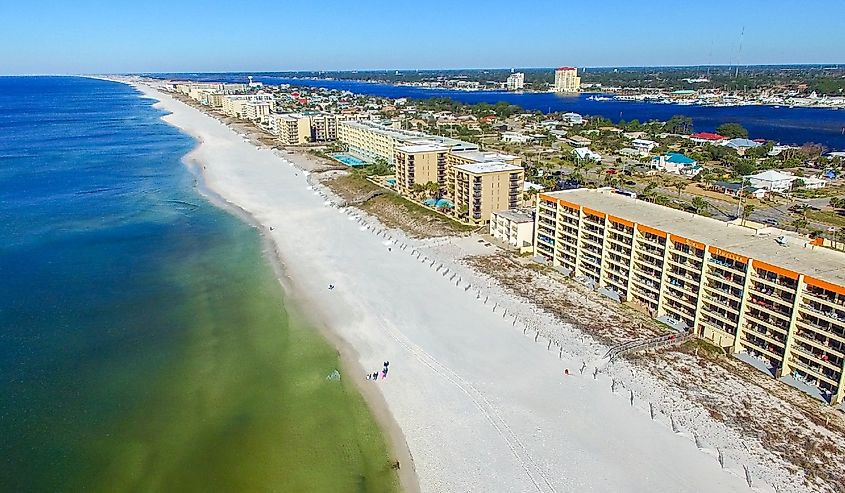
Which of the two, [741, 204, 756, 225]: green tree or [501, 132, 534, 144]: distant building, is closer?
[741, 204, 756, 225]: green tree

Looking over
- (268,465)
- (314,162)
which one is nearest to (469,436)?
(268,465)

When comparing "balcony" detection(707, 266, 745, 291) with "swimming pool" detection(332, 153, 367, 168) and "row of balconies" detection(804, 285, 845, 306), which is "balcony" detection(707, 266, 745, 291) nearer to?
"row of balconies" detection(804, 285, 845, 306)

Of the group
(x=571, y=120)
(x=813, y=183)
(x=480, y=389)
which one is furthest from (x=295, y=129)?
(x=480, y=389)

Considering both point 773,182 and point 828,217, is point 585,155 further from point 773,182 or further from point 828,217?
point 828,217

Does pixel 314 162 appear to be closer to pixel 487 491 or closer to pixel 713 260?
pixel 713 260

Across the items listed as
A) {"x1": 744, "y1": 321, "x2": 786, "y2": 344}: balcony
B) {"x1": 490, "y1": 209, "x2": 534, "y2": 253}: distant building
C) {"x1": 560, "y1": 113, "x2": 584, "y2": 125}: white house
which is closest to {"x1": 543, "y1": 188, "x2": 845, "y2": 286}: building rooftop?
{"x1": 744, "y1": 321, "x2": 786, "y2": 344}: balcony

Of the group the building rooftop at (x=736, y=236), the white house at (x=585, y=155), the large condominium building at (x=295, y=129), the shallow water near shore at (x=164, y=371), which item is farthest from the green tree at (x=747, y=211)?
the large condominium building at (x=295, y=129)

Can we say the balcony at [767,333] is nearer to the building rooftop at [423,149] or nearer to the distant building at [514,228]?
the distant building at [514,228]
